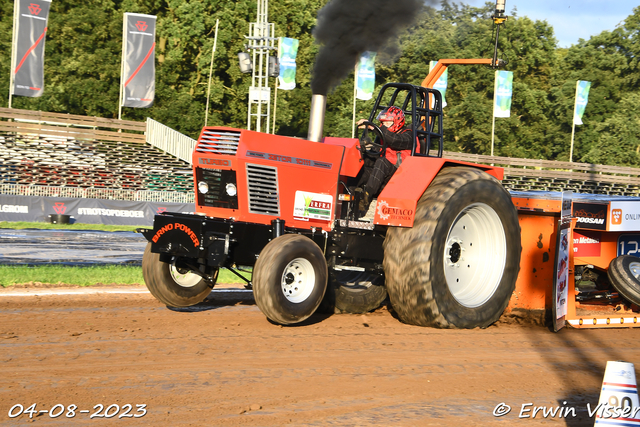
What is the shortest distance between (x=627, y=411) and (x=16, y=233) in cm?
1975

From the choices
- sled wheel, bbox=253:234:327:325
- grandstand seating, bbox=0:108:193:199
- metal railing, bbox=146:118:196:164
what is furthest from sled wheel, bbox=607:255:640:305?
metal railing, bbox=146:118:196:164

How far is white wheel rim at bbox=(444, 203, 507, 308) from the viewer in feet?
24.2

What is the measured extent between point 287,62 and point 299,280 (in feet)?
90.6

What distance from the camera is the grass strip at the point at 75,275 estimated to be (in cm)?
1023

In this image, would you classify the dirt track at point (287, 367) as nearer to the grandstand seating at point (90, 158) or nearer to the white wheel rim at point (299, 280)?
the white wheel rim at point (299, 280)

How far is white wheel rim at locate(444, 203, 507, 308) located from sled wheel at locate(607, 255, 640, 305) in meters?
1.42

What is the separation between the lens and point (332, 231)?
7.21 metres

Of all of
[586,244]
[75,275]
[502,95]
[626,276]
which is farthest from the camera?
[502,95]

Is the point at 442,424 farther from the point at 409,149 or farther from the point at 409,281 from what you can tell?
the point at 409,149

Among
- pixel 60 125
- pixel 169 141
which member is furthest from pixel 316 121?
pixel 60 125

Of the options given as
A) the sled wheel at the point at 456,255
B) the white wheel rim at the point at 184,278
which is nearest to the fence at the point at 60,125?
Answer: the white wheel rim at the point at 184,278

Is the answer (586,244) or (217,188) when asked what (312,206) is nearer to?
(217,188)

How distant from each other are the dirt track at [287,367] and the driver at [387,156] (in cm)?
147

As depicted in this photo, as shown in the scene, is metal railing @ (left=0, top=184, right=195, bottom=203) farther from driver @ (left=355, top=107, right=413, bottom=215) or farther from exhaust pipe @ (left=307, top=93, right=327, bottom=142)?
driver @ (left=355, top=107, right=413, bottom=215)
